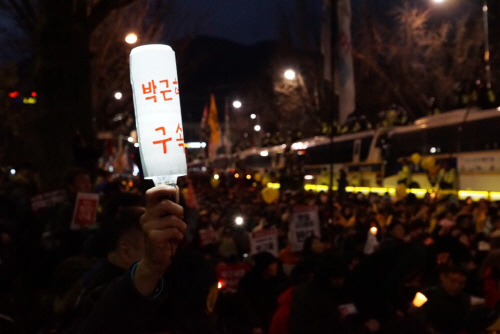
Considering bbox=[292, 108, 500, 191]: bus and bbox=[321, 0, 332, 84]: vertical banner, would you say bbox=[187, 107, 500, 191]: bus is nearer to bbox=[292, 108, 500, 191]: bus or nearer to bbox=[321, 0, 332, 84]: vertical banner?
bbox=[292, 108, 500, 191]: bus

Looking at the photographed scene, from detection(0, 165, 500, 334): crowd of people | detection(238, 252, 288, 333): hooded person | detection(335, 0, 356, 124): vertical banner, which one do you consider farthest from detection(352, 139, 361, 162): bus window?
detection(238, 252, 288, 333): hooded person

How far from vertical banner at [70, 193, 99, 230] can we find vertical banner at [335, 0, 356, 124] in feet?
12.3

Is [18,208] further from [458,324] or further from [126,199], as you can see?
[458,324]

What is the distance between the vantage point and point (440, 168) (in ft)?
69.6

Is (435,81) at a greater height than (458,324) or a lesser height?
greater

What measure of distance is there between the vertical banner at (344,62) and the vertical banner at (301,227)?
1.39 metres

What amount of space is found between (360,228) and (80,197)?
5300mm

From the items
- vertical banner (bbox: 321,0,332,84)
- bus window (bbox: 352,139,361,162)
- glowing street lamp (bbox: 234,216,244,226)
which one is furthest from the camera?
bus window (bbox: 352,139,361,162)

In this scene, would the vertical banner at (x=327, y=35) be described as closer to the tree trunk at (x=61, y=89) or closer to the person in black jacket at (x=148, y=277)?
the tree trunk at (x=61, y=89)

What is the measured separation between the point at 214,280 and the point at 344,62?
21.0ft

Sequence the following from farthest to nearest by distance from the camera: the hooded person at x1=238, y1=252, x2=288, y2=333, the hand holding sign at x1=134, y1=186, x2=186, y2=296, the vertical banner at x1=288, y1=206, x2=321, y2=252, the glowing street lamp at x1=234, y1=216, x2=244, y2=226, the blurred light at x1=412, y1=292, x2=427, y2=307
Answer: the glowing street lamp at x1=234, y1=216, x2=244, y2=226 < the vertical banner at x1=288, y1=206, x2=321, y2=252 < the hooded person at x1=238, y1=252, x2=288, y2=333 < the blurred light at x1=412, y1=292, x2=427, y2=307 < the hand holding sign at x1=134, y1=186, x2=186, y2=296

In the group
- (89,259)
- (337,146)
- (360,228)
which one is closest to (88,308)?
(89,259)

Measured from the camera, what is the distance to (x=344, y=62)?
9.05 m

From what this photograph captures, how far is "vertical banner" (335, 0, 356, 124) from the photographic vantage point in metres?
9.05
